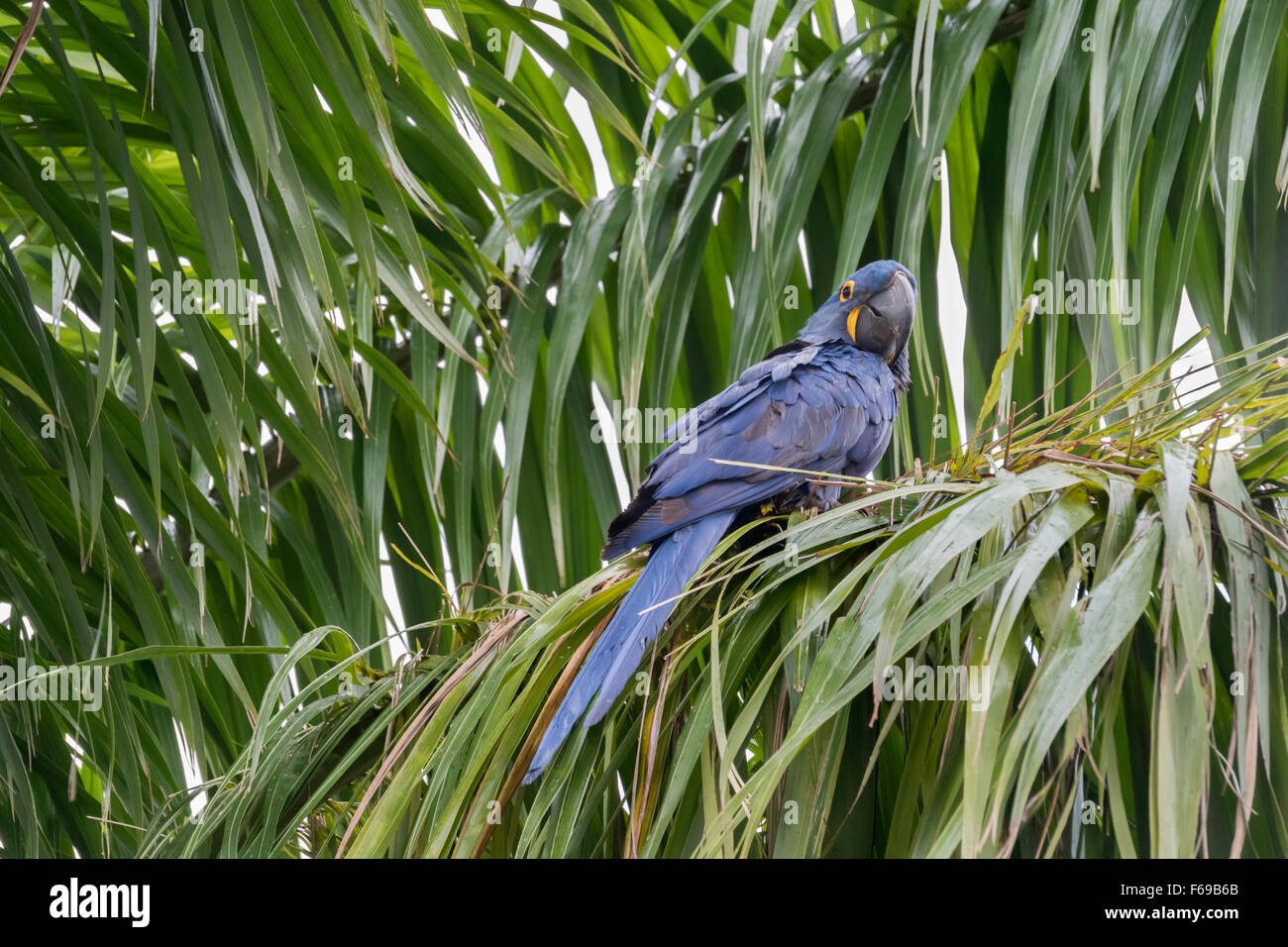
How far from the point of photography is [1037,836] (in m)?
1.18

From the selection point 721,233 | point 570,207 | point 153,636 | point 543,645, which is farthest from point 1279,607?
point 570,207

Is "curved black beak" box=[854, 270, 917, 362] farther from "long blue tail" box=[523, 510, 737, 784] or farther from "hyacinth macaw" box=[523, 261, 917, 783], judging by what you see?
"long blue tail" box=[523, 510, 737, 784]

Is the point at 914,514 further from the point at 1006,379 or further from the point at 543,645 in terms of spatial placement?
the point at 1006,379

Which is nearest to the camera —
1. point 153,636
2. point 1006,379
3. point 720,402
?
point 153,636

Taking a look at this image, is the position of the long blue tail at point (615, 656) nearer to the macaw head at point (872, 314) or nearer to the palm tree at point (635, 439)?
the palm tree at point (635, 439)

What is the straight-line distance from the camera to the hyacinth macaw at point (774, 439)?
1.83 meters

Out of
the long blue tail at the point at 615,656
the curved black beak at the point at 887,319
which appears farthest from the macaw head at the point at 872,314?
the long blue tail at the point at 615,656

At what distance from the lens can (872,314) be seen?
2.66 metres

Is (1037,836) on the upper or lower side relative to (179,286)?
lower

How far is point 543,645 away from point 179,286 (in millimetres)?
770

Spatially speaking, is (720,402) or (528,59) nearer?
(720,402)

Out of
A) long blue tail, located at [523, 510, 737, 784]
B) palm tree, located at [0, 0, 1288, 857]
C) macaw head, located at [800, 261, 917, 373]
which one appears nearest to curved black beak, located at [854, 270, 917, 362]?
macaw head, located at [800, 261, 917, 373]

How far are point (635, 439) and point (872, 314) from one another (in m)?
0.73

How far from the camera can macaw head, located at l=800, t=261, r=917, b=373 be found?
2576mm
